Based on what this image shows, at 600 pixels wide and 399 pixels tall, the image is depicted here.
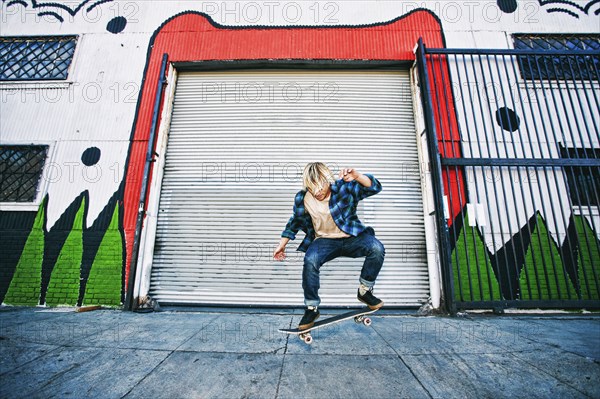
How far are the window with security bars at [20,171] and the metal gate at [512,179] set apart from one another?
8165 mm

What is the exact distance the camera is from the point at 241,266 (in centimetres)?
450

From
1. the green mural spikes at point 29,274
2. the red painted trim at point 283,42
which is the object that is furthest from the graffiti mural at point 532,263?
the green mural spikes at point 29,274

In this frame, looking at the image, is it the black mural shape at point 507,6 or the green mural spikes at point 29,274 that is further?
the black mural shape at point 507,6

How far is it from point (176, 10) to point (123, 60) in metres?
1.79

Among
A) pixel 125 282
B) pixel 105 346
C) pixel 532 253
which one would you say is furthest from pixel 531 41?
pixel 125 282

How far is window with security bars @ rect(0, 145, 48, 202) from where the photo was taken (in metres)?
5.07

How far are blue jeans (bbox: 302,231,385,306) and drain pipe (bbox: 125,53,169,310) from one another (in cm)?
355

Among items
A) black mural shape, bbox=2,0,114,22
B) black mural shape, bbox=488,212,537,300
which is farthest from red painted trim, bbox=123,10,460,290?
black mural shape, bbox=488,212,537,300

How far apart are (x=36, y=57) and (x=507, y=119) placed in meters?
11.0

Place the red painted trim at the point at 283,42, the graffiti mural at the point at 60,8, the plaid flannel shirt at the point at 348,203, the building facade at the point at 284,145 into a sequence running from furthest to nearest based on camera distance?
the graffiti mural at the point at 60,8 → the red painted trim at the point at 283,42 → the building facade at the point at 284,145 → the plaid flannel shirt at the point at 348,203

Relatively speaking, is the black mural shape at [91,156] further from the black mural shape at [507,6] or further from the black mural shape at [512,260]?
the black mural shape at [507,6]

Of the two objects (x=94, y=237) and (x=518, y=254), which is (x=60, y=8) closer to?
(x=94, y=237)

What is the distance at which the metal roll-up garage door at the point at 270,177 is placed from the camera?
14.5 feet

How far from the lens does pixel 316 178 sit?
2.68 m
